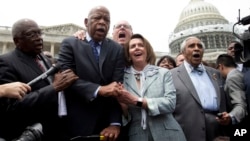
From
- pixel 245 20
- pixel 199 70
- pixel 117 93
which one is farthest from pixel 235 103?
pixel 117 93

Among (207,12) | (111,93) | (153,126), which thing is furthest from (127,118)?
(207,12)

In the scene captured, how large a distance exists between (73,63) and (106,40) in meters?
0.46

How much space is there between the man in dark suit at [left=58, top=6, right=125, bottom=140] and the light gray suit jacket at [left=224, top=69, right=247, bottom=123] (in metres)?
1.63

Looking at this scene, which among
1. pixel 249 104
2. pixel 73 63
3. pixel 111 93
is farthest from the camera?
pixel 249 104

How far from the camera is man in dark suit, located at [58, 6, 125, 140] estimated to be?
259 centimetres

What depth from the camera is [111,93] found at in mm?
2527

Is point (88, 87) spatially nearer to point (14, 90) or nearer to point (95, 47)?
point (95, 47)

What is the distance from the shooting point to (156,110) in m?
2.74

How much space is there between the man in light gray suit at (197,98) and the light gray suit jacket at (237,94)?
15cm

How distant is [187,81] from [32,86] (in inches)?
74.5

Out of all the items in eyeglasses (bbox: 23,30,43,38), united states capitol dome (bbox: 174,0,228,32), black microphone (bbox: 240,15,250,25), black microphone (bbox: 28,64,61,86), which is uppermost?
united states capitol dome (bbox: 174,0,228,32)

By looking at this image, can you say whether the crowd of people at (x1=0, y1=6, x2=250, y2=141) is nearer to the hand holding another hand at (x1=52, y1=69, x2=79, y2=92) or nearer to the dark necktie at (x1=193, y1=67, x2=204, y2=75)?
the hand holding another hand at (x1=52, y1=69, x2=79, y2=92)

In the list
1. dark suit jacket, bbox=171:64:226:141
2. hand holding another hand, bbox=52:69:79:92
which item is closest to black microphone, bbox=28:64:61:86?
hand holding another hand, bbox=52:69:79:92

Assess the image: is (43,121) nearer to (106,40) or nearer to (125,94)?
(125,94)
